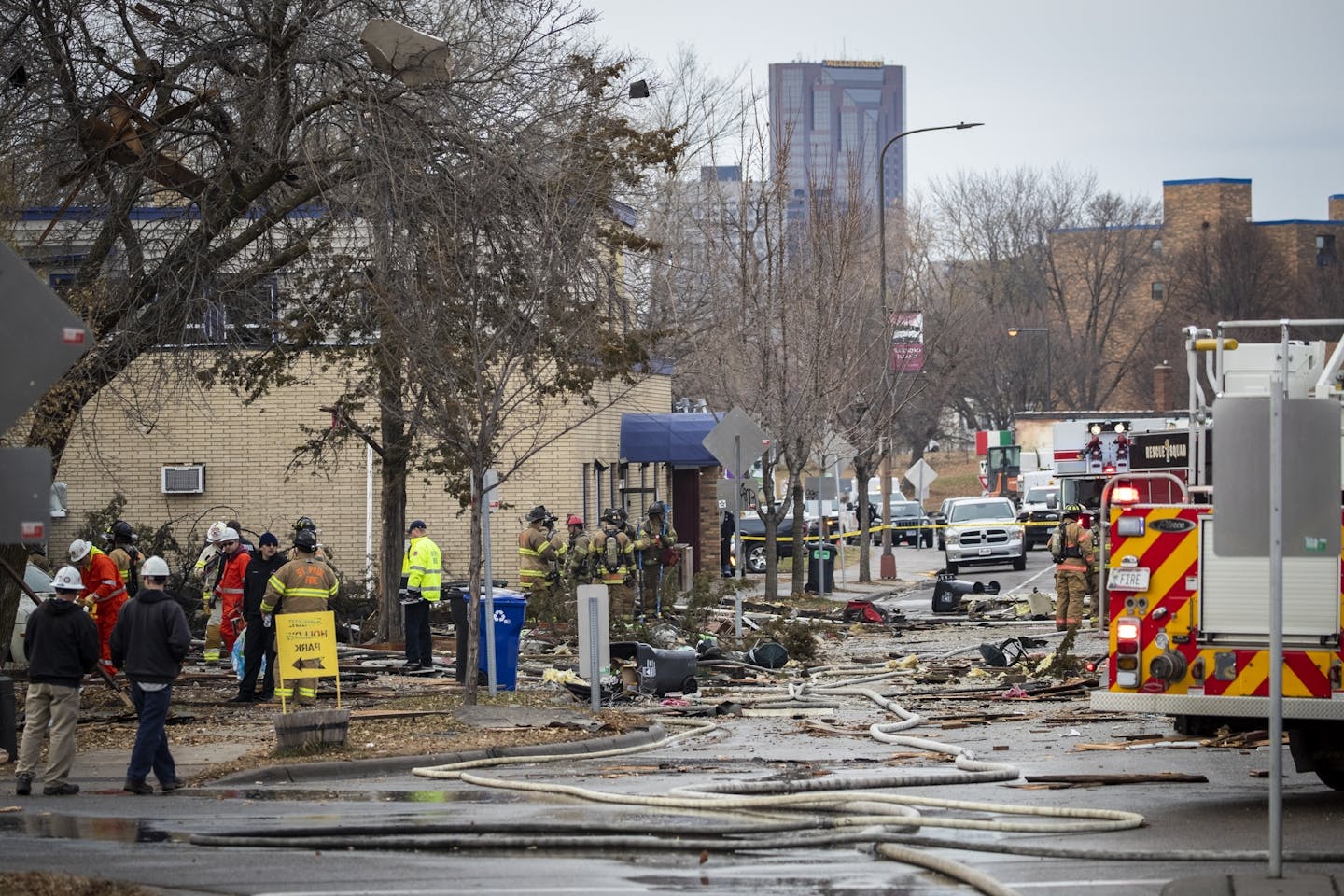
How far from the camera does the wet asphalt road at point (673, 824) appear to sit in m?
8.89

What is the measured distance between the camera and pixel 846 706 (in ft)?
58.3

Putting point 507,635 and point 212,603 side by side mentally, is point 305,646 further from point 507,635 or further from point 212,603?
point 212,603

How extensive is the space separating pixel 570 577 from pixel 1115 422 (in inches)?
481

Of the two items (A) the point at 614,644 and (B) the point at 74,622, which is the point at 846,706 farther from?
(B) the point at 74,622

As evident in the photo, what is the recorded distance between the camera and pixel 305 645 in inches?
645

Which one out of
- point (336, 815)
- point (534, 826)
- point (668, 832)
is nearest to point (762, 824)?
point (668, 832)

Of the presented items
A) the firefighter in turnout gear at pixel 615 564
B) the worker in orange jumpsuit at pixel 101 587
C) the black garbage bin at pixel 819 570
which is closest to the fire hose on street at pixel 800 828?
the worker in orange jumpsuit at pixel 101 587

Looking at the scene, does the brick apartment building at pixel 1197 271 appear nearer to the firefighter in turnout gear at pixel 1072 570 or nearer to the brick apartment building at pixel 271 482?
the brick apartment building at pixel 271 482

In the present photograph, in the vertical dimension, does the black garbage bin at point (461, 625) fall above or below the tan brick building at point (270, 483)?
below

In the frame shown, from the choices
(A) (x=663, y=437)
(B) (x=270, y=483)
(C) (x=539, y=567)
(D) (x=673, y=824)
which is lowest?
(D) (x=673, y=824)

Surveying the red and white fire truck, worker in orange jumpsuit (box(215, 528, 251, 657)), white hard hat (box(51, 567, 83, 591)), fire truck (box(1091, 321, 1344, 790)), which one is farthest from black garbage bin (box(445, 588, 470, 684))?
fire truck (box(1091, 321, 1344, 790))

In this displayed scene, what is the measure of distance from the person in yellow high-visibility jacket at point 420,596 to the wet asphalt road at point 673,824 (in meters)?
6.00

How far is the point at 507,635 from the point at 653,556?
33.7 feet

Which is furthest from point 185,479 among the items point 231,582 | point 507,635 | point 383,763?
point 383,763
